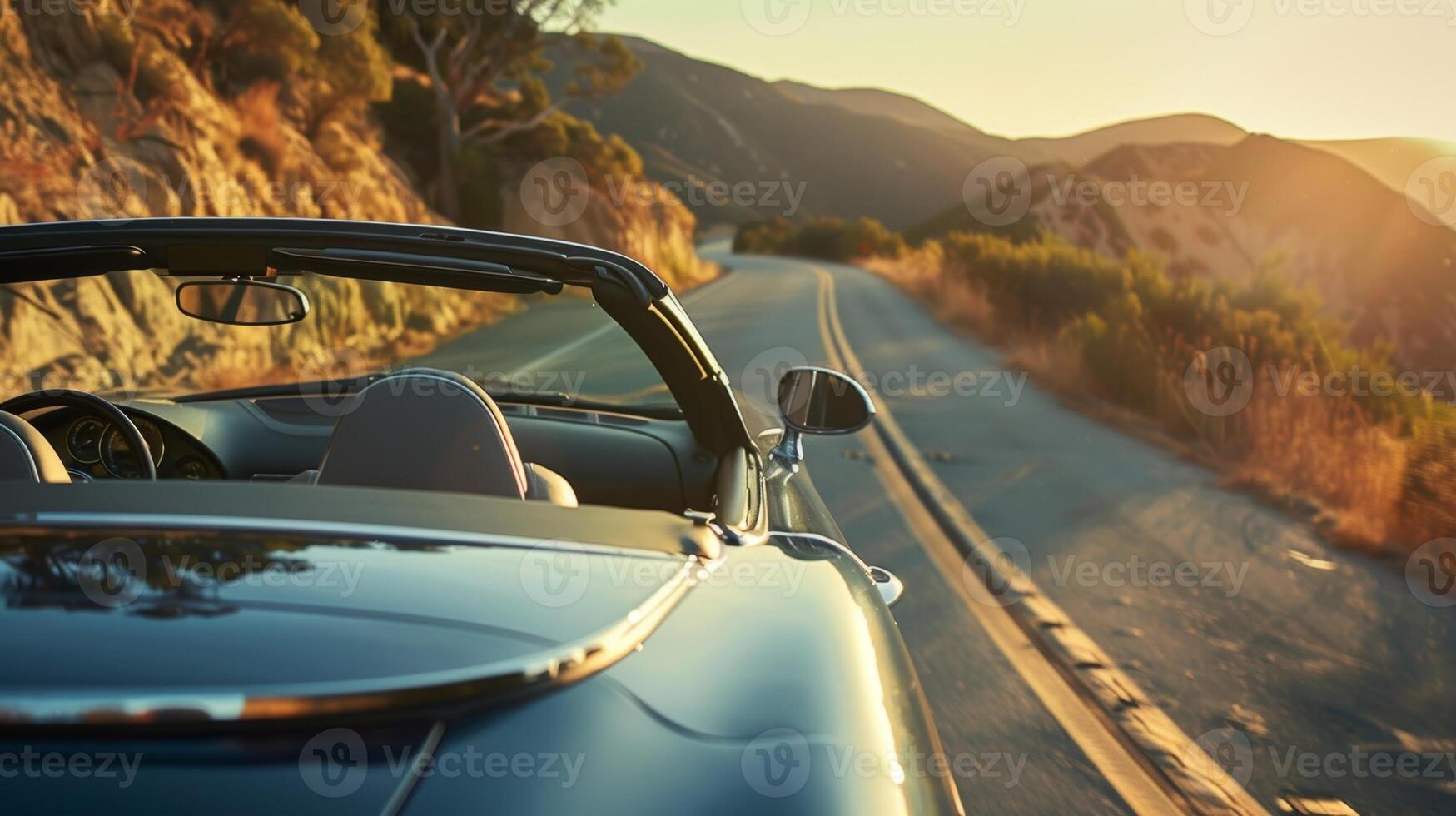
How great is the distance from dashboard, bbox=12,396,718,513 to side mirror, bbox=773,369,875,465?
0.84 ft

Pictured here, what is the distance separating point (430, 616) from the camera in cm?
164

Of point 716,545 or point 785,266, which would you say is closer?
point 716,545

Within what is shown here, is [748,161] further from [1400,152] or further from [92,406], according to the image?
[92,406]

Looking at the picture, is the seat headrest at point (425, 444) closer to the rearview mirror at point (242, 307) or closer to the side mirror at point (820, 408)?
the rearview mirror at point (242, 307)

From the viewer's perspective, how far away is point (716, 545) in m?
2.22

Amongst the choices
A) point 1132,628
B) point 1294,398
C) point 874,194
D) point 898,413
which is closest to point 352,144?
point 898,413

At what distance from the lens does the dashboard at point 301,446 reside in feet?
10.6

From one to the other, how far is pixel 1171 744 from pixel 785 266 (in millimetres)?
47594

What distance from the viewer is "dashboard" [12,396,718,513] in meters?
3.23

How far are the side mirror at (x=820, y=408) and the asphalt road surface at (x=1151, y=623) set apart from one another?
1281mm

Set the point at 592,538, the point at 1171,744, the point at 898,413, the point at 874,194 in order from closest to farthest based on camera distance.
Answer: the point at 592,538 → the point at 1171,744 → the point at 898,413 → the point at 874,194

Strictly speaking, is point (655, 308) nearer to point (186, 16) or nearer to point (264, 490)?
point (264, 490)

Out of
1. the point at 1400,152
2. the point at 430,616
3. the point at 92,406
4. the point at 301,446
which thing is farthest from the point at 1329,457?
the point at 430,616

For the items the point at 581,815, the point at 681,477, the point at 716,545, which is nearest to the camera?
the point at 581,815
